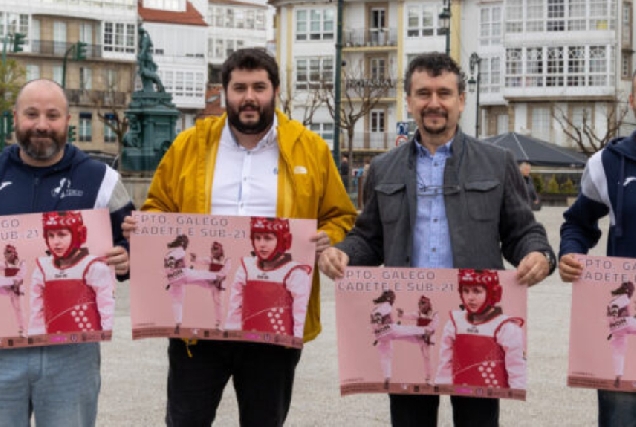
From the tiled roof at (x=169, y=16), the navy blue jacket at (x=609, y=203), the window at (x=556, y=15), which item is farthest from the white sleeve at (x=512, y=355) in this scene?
the tiled roof at (x=169, y=16)

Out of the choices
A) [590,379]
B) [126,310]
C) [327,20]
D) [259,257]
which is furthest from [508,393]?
[327,20]

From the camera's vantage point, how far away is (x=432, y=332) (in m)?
5.83

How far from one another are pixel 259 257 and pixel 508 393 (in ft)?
4.06

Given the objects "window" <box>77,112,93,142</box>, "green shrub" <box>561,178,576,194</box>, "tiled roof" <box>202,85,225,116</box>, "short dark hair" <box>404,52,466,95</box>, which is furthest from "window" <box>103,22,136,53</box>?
"short dark hair" <box>404,52,466,95</box>

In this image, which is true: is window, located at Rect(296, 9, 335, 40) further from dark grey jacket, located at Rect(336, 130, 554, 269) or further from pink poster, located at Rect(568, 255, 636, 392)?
pink poster, located at Rect(568, 255, 636, 392)

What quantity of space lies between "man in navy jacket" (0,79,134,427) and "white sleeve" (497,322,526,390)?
1.66 m

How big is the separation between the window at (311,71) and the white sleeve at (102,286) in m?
82.9

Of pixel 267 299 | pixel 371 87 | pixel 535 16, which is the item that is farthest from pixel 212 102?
pixel 267 299

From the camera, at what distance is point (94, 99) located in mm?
94812

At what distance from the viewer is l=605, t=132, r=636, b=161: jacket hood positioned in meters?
5.66

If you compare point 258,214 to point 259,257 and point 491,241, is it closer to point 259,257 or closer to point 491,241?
point 259,257

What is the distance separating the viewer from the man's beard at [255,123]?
620 centimetres

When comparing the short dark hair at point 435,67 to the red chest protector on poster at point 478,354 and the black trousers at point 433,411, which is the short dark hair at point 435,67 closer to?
the red chest protector on poster at point 478,354

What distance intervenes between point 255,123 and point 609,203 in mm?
1566
